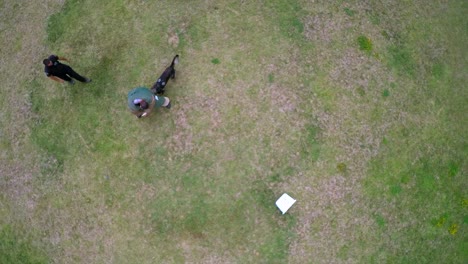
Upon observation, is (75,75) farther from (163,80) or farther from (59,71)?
(163,80)

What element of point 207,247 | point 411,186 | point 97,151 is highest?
point 97,151

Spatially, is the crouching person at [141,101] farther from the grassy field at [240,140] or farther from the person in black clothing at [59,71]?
the person in black clothing at [59,71]

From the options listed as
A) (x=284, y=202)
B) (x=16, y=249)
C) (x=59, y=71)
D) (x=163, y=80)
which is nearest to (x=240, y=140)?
(x=284, y=202)

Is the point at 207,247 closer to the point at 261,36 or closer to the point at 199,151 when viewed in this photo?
the point at 199,151

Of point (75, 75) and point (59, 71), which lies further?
point (75, 75)

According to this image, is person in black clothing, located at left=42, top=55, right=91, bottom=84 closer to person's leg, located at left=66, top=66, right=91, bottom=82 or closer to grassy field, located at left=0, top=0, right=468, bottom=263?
person's leg, located at left=66, top=66, right=91, bottom=82

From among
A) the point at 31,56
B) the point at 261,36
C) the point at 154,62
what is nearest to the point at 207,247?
the point at 154,62
